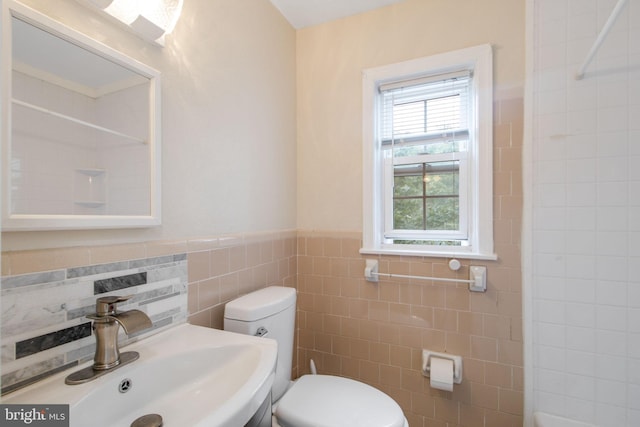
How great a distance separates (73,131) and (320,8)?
152 cm

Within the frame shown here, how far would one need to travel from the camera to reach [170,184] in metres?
1.05

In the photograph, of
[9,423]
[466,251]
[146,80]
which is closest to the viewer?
[9,423]

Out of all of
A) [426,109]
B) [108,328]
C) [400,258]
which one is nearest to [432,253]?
[400,258]

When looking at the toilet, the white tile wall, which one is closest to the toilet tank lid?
the toilet

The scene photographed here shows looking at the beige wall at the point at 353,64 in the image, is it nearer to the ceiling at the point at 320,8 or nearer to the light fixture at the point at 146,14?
the ceiling at the point at 320,8

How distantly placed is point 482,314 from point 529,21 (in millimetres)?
1462

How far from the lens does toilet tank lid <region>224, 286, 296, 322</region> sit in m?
1.16

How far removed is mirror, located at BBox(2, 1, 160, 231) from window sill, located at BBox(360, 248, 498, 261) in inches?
44.6

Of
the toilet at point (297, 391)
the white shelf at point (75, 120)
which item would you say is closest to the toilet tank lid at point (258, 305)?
the toilet at point (297, 391)

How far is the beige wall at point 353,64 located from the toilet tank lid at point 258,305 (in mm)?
602

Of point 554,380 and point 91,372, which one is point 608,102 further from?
point 91,372

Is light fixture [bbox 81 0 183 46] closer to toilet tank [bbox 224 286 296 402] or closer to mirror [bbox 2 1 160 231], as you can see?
mirror [bbox 2 1 160 231]

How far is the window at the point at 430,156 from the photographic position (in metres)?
1.46

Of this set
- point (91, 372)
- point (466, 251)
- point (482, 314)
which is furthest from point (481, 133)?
point (91, 372)
